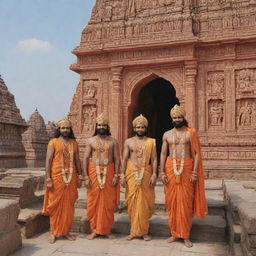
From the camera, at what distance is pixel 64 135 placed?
17.4ft

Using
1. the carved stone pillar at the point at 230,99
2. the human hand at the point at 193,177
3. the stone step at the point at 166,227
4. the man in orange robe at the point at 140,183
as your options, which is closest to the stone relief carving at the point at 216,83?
the carved stone pillar at the point at 230,99

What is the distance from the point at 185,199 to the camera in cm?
480

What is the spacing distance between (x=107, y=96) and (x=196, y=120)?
3472 millimetres

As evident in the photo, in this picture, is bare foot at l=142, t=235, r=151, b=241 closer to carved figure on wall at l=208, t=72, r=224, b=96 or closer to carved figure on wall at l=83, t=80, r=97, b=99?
carved figure on wall at l=208, t=72, r=224, b=96

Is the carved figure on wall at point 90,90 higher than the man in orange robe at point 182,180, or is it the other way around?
the carved figure on wall at point 90,90

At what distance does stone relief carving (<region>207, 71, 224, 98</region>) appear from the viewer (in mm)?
10922

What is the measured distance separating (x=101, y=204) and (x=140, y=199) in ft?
2.05

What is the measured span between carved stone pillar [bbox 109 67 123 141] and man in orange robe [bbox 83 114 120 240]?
638 cm

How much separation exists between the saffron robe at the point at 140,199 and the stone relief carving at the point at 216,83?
6.56 m

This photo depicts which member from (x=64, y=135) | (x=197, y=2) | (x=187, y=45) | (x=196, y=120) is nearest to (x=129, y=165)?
(x=64, y=135)

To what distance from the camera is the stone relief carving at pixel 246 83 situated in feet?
34.6

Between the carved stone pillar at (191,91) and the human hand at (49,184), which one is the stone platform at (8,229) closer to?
the human hand at (49,184)

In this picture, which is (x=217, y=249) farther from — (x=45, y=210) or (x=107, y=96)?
(x=107, y=96)

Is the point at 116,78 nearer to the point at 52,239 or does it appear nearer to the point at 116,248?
the point at 52,239
